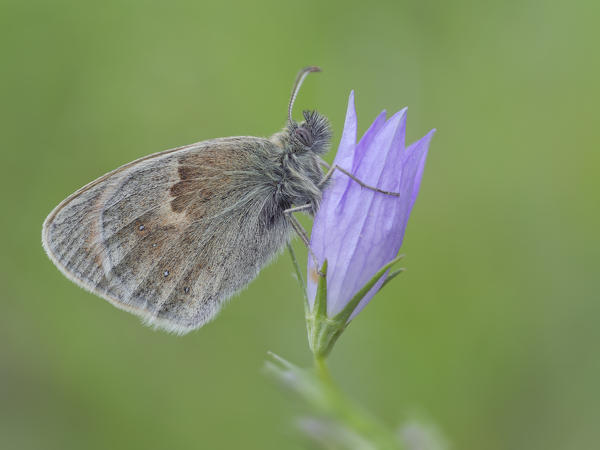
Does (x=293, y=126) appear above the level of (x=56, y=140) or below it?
above

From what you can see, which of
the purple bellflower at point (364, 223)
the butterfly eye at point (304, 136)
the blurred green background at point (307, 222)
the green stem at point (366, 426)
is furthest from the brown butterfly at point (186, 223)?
the green stem at point (366, 426)

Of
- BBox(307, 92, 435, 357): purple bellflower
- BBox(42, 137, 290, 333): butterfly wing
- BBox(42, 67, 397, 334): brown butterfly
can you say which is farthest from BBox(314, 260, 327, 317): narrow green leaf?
BBox(42, 137, 290, 333): butterfly wing

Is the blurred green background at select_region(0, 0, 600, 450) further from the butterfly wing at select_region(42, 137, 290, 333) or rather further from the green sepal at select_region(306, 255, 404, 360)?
the green sepal at select_region(306, 255, 404, 360)

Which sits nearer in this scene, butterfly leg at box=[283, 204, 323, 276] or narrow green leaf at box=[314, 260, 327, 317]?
narrow green leaf at box=[314, 260, 327, 317]

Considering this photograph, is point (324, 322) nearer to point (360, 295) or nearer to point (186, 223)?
point (360, 295)

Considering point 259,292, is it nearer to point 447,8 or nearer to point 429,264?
point 429,264

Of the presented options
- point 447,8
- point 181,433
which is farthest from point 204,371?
point 447,8
